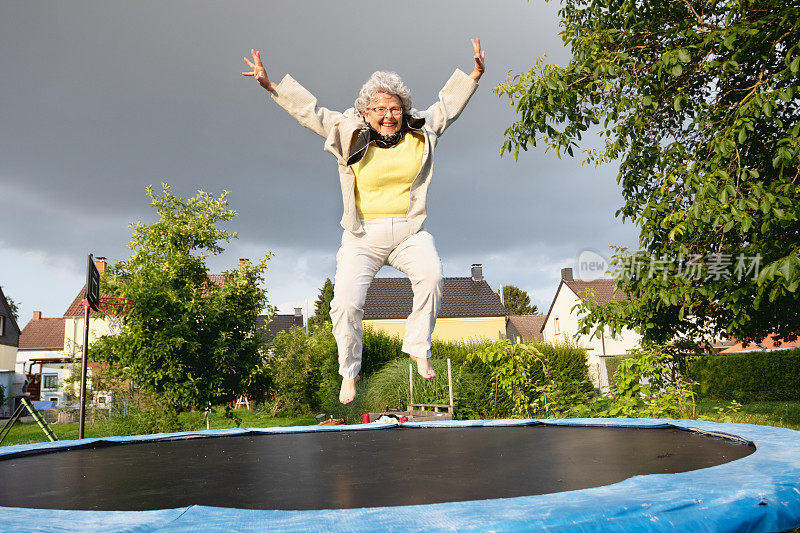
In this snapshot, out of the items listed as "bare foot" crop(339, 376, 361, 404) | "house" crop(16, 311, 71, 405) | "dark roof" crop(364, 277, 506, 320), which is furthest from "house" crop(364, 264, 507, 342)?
"bare foot" crop(339, 376, 361, 404)

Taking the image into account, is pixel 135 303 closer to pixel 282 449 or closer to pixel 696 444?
pixel 282 449

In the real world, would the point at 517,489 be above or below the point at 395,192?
below

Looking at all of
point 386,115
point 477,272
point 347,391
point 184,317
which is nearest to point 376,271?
point 347,391

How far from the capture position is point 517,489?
110 cm

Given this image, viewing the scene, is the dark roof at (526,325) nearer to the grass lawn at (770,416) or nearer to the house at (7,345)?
the grass lawn at (770,416)

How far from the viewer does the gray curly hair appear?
1995 mm

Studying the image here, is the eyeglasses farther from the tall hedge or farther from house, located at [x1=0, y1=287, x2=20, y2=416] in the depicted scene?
house, located at [x1=0, y1=287, x2=20, y2=416]

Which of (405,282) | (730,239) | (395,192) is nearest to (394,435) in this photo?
(395,192)

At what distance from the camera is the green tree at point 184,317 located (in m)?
4.97

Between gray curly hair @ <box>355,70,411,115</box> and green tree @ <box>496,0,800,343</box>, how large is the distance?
4.76 ft

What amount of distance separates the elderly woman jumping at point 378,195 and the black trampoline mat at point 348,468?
373 millimetres

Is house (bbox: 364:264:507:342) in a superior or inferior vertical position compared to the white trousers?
superior

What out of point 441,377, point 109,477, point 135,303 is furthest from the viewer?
point 441,377

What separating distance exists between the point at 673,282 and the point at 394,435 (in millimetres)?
1791
